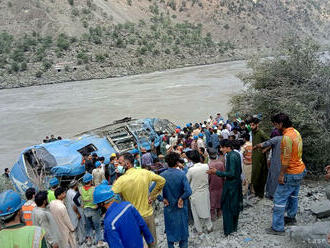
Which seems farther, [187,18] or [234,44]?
[187,18]

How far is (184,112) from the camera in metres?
21.2

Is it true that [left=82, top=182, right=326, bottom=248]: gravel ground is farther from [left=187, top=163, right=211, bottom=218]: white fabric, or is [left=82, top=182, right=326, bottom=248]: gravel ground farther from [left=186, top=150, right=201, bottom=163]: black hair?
[left=186, top=150, right=201, bottom=163]: black hair

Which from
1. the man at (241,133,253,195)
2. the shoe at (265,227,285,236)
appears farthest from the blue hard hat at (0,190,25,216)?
the man at (241,133,253,195)

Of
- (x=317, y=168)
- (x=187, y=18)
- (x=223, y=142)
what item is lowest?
(x=317, y=168)

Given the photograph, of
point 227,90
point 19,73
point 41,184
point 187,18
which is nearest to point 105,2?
point 187,18

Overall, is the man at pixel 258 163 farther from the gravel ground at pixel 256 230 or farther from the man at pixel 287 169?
the man at pixel 287 169

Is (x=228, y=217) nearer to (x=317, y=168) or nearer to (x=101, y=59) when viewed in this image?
(x=317, y=168)

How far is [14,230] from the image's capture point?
95.1 inches

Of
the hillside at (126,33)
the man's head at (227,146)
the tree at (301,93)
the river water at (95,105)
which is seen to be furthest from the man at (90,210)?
the hillside at (126,33)

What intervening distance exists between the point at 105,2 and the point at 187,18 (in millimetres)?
20858

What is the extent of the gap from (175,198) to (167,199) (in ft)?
0.36

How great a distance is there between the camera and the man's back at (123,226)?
2844 millimetres

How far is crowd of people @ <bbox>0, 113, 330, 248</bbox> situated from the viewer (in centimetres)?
288

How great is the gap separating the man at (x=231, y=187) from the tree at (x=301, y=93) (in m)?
2.57
